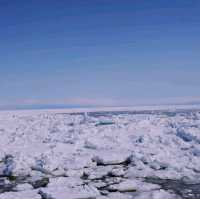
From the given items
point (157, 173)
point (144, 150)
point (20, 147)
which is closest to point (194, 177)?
point (157, 173)

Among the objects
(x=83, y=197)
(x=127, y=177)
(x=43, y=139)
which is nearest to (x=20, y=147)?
(x=43, y=139)

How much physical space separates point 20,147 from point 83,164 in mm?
3345

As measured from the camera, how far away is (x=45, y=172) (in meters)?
7.41

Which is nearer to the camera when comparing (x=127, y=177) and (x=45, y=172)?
(x=127, y=177)

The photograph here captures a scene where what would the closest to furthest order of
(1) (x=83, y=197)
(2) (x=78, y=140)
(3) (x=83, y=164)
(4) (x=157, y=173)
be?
(1) (x=83, y=197) < (4) (x=157, y=173) < (3) (x=83, y=164) < (2) (x=78, y=140)

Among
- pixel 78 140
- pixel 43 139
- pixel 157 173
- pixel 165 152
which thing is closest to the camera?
pixel 157 173

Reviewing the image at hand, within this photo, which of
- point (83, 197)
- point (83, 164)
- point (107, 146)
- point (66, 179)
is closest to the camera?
point (83, 197)

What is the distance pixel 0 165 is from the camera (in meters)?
8.24

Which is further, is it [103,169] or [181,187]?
[103,169]

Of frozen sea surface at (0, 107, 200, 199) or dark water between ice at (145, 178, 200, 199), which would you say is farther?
frozen sea surface at (0, 107, 200, 199)

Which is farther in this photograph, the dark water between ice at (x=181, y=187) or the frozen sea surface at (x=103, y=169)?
the frozen sea surface at (x=103, y=169)

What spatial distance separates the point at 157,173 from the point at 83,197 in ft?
7.49

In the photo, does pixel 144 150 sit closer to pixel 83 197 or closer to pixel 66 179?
pixel 66 179

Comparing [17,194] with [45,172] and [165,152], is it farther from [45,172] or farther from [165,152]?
[165,152]
